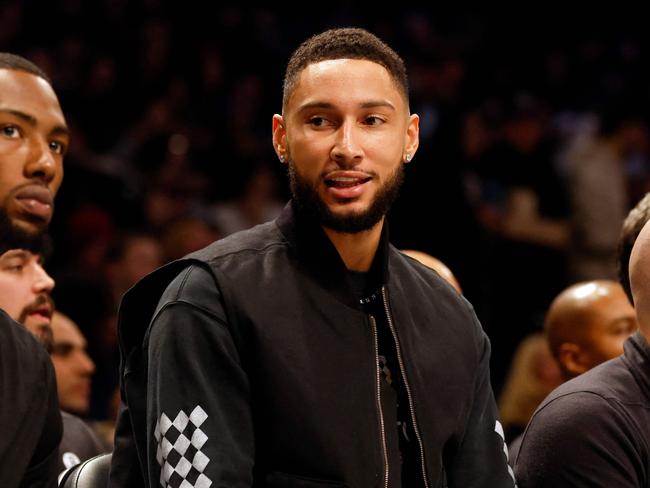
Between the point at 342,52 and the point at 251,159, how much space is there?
4.45 m

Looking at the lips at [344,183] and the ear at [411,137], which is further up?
the ear at [411,137]

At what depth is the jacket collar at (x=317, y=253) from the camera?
2512 millimetres

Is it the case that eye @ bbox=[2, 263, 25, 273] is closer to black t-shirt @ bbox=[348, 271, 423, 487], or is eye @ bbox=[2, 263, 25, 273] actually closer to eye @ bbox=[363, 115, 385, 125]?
black t-shirt @ bbox=[348, 271, 423, 487]

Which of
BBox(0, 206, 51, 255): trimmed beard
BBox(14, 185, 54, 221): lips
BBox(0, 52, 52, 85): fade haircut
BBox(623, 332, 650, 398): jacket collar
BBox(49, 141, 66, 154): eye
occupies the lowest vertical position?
BBox(623, 332, 650, 398): jacket collar

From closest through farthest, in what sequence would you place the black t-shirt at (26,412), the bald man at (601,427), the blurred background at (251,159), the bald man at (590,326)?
the black t-shirt at (26,412)
the bald man at (601,427)
the bald man at (590,326)
the blurred background at (251,159)

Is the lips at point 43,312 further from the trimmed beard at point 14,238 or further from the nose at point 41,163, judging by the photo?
the nose at point 41,163

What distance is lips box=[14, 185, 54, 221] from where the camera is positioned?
311 cm

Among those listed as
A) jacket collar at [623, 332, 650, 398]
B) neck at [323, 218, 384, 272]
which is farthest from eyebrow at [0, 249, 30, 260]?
jacket collar at [623, 332, 650, 398]

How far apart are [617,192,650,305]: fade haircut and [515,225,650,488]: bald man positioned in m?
0.26

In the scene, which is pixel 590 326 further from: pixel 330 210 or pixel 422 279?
pixel 330 210

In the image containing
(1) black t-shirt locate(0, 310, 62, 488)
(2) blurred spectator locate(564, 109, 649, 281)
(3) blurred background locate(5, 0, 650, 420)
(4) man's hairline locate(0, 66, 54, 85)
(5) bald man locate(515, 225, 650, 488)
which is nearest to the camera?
(1) black t-shirt locate(0, 310, 62, 488)

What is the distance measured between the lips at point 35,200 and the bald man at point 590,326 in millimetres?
1551

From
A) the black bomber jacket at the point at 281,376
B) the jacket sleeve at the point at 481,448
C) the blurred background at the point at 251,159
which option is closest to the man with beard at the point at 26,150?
the black bomber jacket at the point at 281,376

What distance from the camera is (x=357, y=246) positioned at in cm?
261
